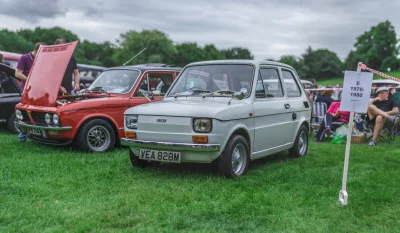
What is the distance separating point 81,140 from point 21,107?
1520 mm

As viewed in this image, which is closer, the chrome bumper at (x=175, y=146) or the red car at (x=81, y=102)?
the chrome bumper at (x=175, y=146)

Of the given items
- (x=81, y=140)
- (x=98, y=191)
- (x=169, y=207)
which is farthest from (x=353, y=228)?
(x=81, y=140)

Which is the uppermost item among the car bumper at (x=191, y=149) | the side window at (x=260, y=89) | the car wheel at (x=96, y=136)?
the side window at (x=260, y=89)

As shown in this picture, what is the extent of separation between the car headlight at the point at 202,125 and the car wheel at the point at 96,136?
2.92 metres

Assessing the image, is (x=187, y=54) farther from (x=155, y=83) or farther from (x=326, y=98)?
(x=155, y=83)

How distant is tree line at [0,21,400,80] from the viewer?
255ft

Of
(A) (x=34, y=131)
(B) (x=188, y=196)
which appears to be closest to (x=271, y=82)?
(B) (x=188, y=196)

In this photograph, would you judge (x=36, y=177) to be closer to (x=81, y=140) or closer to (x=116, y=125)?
(x=81, y=140)

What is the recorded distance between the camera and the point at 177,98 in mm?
6406

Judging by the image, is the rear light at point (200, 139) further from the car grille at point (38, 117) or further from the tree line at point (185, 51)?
the tree line at point (185, 51)

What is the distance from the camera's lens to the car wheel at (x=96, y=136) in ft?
24.6

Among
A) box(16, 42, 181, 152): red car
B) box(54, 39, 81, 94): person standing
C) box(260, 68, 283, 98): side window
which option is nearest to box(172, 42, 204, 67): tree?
box(54, 39, 81, 94): person standing

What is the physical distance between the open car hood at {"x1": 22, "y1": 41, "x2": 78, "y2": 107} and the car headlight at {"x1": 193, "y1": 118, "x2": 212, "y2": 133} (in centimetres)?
332

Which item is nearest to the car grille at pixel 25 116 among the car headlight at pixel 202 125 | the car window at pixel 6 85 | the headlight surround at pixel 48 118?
the headlight surround at pixel 48 118
